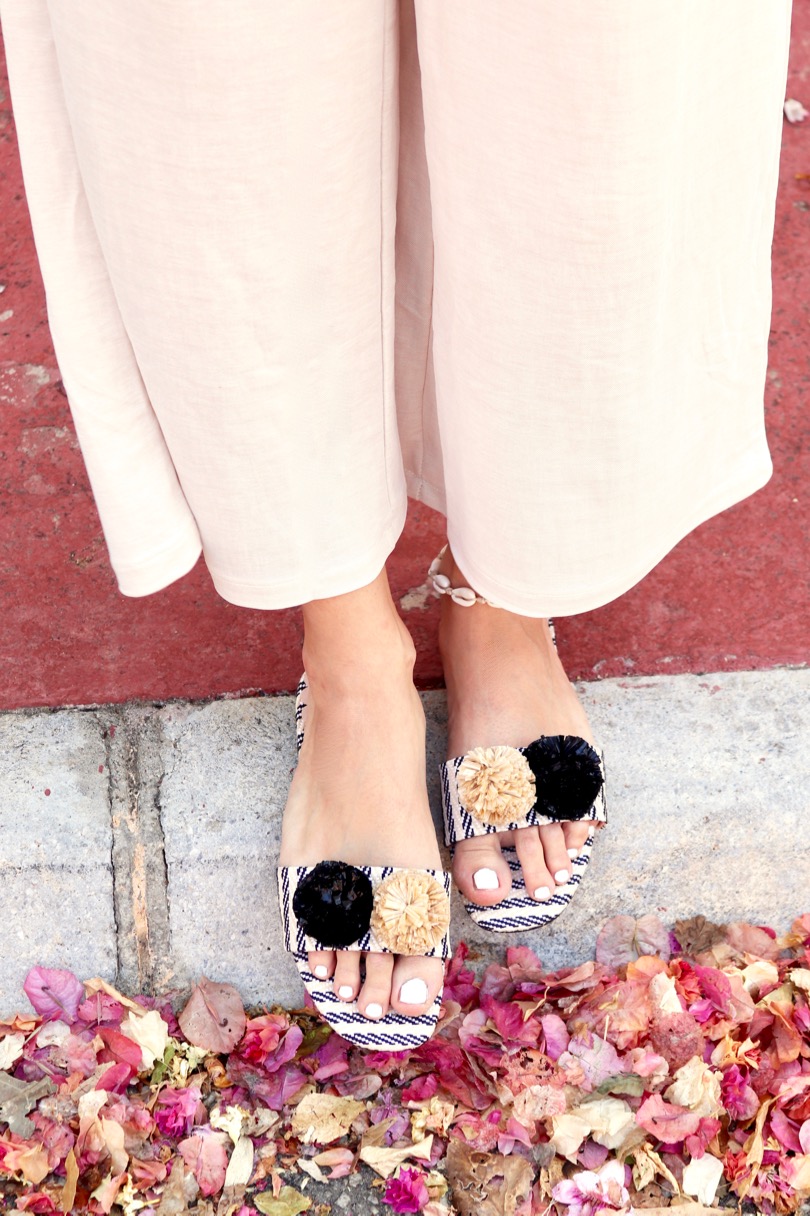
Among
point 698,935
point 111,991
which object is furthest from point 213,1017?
point 698,935

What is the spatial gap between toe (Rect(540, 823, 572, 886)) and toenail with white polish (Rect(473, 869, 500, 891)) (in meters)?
0.06

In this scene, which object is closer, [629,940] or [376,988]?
[376,988]

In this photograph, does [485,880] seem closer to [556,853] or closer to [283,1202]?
[556,853]

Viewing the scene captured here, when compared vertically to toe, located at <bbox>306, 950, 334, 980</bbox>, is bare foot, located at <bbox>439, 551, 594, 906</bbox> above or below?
above

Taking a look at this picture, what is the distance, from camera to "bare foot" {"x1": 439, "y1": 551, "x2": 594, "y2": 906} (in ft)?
3.93

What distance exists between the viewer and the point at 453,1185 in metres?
1.05

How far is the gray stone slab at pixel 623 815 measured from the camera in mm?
1228

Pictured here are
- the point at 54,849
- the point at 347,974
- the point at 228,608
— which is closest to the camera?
the point at 347,974

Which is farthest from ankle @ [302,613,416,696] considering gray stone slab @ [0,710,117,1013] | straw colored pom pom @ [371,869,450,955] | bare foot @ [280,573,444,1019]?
gray stone slab @ [0,710,117,1013]

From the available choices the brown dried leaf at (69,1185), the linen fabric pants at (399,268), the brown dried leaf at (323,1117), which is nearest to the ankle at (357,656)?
the linen fabric pants at (399,268)

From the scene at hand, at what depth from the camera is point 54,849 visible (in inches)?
49.3

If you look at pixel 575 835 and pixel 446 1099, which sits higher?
pixel 575 835

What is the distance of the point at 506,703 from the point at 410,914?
0.29 m

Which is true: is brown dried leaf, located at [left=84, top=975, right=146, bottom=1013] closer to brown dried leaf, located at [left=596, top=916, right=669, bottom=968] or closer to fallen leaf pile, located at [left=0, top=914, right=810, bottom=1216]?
fallen leaf pile, located at [left=0, top=914, right=810, bottom=1216]
